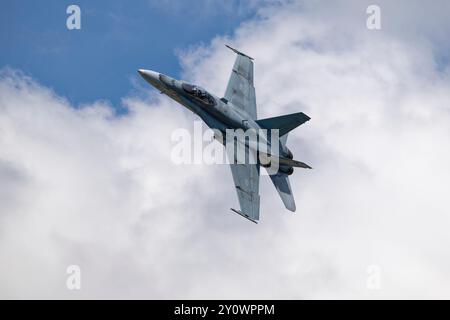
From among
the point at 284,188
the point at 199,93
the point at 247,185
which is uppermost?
the point at 199,93

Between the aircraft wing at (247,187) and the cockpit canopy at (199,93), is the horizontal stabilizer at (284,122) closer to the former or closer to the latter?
the aircraft wing at (247,187)

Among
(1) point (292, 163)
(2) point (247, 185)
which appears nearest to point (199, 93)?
(2) point (247, 185)

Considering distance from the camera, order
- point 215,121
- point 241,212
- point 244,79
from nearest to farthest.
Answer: point 241,212 → point 215,121 → point 244,79

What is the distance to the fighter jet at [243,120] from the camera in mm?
49562

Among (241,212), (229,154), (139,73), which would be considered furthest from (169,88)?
(241,212)

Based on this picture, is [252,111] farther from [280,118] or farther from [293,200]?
[293,200]

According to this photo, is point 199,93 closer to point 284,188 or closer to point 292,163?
point 292,163

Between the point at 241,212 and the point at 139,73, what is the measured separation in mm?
11235

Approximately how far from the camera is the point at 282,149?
52781 millimetres

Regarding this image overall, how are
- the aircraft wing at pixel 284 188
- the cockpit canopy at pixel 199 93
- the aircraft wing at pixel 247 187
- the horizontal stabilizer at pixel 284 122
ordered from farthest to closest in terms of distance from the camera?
the aircraft wing at pixel 284 188, the horizontal stabilizer at pixel 284 122, the cockpit canopy at pixel 199 93, the aircraft wing at pixel 247 187

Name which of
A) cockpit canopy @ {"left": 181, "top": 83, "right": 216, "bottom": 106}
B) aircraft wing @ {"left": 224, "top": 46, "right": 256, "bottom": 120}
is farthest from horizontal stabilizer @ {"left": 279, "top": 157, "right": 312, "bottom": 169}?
cockpit canopy @ {"left": 181, "top": 83, "right": 216, "bottom": 106}

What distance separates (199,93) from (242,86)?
518cm

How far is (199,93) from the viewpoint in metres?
50.1

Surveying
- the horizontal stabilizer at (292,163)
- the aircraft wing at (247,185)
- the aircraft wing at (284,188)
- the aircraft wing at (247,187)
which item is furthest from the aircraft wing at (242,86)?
the aircraft wing at (247,187)
